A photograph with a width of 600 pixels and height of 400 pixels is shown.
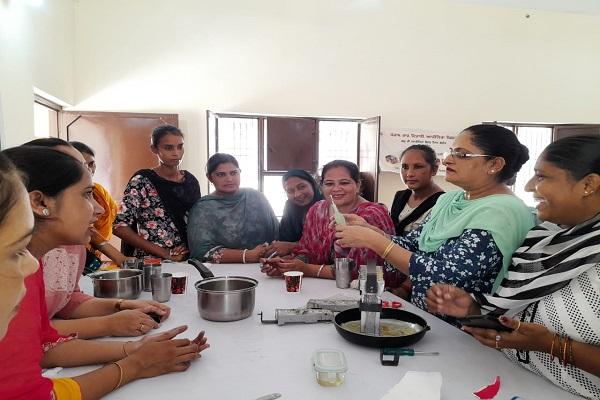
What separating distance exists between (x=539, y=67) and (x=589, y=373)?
19.0 ft

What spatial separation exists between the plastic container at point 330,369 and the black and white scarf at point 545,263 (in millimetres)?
532

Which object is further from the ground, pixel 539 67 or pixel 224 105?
pixel 539 67

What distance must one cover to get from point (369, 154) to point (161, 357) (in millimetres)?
4421

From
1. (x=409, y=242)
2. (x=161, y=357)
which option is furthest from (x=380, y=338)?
(x=409, y=242)

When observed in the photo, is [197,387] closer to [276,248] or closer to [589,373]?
[589,373]

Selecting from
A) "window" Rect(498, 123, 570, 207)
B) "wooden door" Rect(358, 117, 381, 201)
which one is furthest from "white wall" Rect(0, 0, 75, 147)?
"window" Rect(498, 123, 570, 207)

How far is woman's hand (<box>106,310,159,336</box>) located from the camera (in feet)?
4.15

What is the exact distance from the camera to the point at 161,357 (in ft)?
3.43

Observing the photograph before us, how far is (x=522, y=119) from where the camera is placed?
5668 mm

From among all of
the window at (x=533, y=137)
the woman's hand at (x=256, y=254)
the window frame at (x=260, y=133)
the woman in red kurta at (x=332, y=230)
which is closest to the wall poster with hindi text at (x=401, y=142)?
the window frame at (x=260, y=133)

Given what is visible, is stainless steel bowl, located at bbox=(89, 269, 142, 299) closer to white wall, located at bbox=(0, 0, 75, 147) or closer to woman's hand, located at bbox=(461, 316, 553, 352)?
woman's hand, located at bbox=(461, 316, 553, 352)

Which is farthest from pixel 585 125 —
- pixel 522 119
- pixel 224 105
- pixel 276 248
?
pixel 276 248

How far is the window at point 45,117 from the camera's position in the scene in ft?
13.6

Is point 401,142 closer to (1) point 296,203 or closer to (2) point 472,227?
(1) point 296,203
